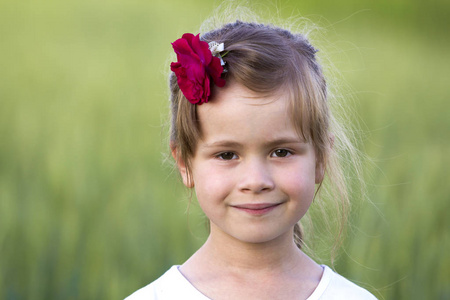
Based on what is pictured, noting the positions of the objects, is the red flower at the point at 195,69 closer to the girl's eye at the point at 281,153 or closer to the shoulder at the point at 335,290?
the girl's eye at the point at 281,153

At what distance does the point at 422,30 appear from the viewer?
4406mm

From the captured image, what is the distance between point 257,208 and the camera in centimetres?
219

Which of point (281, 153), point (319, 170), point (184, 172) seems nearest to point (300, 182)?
point (281, 153)

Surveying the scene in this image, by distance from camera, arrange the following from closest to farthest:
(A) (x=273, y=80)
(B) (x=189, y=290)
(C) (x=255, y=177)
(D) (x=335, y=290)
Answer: (C) (x=255, y=177)
(A) (x=273, y=80)
(B) (x=189, y=290)
(D) (x=335, y=290)

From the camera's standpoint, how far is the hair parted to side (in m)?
2.25

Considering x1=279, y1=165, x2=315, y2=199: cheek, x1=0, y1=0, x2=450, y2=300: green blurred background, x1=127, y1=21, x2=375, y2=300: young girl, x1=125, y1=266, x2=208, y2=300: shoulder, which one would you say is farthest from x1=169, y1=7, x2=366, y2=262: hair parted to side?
x1=0, y1=0, x2=450, y2=300: green blurred background

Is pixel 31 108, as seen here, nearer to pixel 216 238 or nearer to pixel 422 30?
pixel 216 238

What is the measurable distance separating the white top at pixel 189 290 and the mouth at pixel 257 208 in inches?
13.6

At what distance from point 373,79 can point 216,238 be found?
1.99m

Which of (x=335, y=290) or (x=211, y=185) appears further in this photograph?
(x=335, y=290)

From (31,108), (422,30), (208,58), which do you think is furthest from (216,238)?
(422,30)

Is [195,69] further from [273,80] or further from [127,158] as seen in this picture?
[127,158]

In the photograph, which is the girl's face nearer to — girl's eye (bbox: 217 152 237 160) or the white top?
girl's eye (bbox: 217 152 237 160)

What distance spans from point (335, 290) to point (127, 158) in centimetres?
145
